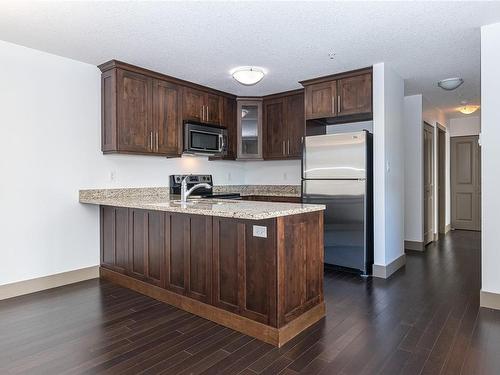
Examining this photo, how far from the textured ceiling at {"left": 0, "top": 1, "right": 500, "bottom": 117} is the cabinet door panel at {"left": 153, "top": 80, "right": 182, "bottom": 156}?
11.2 inches

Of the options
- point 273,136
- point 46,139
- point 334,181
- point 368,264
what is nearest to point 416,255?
point 368,264

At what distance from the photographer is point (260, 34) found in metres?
3.06

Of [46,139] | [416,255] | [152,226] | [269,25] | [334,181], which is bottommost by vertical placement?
[416,255]

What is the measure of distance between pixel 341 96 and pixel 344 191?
1.21 m

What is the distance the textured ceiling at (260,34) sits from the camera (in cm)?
260

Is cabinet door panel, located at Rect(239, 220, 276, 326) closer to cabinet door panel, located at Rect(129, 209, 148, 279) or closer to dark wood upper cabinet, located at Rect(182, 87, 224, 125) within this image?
cabinet door panel, located at Rect(129, 209, 148, 279)

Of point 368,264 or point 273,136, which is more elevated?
point 273,136

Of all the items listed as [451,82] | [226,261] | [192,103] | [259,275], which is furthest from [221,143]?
[451,82]

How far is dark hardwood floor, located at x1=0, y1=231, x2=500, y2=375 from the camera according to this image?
81.4 inches

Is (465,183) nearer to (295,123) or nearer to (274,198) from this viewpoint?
(295,123)

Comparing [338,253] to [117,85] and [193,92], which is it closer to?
[193,92]

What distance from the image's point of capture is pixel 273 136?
5.36 metres

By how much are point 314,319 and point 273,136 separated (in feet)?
10.7

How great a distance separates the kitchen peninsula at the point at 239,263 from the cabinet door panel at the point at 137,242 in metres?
0.01
